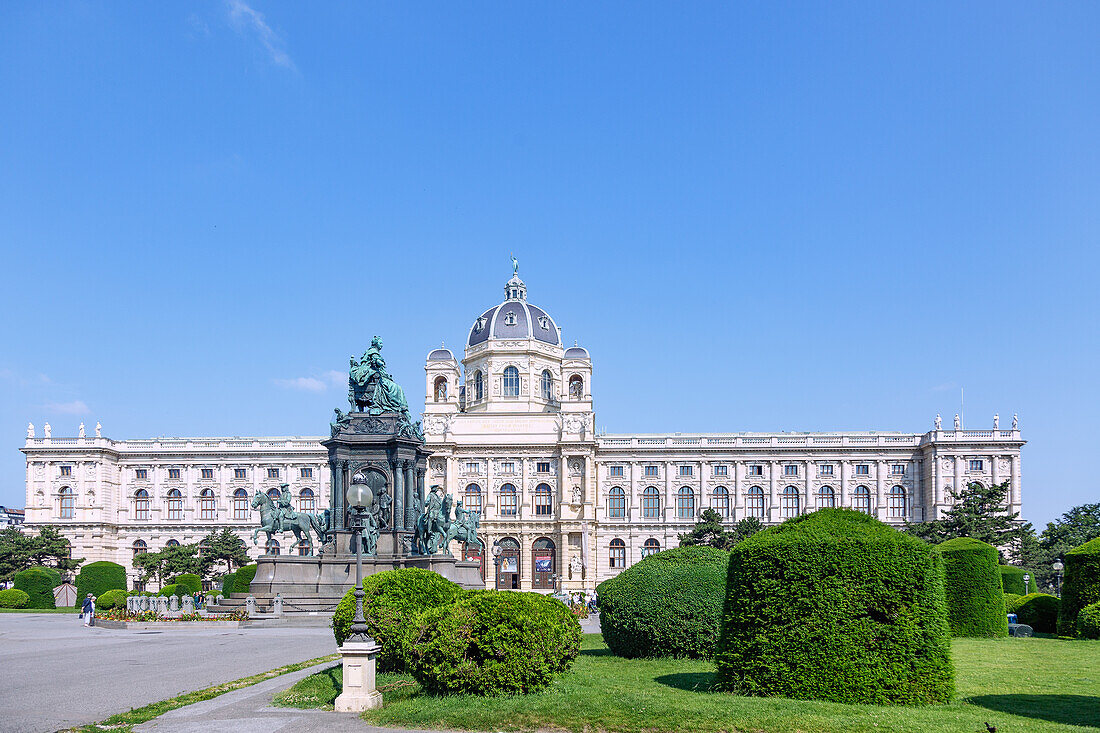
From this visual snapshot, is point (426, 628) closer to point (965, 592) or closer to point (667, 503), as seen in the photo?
point (965, 592)

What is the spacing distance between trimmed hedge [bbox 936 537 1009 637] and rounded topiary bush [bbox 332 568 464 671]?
718 inches

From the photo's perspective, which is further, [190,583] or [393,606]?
[190,583]

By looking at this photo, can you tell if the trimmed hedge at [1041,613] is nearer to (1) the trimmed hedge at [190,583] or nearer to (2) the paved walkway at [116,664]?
(2) the paved walkway at [116,664]

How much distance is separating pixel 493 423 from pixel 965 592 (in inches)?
2807

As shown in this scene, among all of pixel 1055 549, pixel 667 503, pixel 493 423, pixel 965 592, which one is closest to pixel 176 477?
Result: pixel 493 423

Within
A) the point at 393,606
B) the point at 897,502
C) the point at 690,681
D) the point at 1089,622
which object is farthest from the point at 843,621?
the point at 897,502

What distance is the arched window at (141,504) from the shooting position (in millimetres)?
103562

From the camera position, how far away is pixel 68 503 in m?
101

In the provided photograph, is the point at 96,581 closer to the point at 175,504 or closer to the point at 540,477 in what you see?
the point at 175,504

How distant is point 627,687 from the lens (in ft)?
55.9

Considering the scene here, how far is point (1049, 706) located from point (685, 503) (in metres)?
84.9

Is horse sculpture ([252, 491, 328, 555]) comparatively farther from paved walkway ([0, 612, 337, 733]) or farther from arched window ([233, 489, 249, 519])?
arched window ([233, 489, 249, 519])

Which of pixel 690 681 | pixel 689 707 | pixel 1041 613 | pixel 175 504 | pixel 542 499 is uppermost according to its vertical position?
pixel 542 499

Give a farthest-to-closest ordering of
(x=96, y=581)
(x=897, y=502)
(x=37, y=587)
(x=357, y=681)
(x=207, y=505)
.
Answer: (x=207, y=505)
(x=897, y=502)
(x=96, y=581)
(x=37, y=587)
(x=357, y=681)
